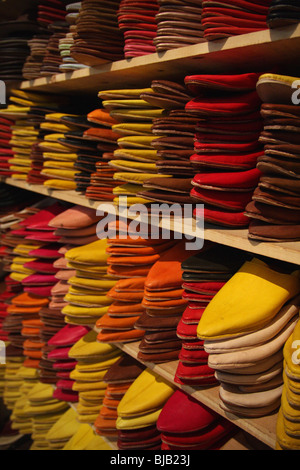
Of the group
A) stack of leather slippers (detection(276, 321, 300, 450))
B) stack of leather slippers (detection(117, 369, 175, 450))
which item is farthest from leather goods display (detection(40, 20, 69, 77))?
stack of leather slippers (detection(276, 321, 300, 450))

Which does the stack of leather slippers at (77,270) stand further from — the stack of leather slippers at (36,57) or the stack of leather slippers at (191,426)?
the stack of leather slippers at (36,57)

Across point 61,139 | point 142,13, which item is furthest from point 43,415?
point 142,13

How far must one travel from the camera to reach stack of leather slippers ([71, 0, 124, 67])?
144 cm

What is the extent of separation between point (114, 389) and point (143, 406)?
22cm

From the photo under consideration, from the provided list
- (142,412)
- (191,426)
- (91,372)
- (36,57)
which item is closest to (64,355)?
(91,372)

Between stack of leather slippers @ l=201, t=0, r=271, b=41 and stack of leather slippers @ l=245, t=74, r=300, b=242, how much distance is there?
0.19 m

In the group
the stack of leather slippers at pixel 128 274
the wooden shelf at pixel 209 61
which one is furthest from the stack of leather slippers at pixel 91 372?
the wooden shelf at pixel 209 61

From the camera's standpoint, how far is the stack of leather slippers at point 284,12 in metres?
0.83

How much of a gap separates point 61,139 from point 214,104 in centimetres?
91

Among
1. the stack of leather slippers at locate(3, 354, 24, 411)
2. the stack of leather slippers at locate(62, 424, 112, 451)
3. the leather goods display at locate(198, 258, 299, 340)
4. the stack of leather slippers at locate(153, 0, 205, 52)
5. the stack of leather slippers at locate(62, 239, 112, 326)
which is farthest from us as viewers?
the stack of leather slippers at locate(3, 354, 24, 411)

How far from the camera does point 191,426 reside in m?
1.26

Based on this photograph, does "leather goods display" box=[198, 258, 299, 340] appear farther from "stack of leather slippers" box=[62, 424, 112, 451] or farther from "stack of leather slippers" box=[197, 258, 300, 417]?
"stack of leather slippers" box=[62, 424, 112, 451]

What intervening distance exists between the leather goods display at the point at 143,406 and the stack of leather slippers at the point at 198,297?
239 mm

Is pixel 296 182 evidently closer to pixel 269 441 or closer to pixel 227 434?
pixel 269 441
